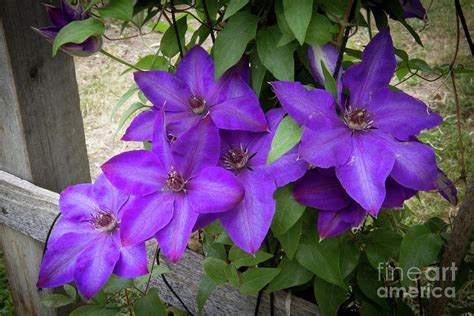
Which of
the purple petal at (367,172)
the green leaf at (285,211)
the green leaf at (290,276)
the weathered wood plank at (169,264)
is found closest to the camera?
the purple petal at (367,172)

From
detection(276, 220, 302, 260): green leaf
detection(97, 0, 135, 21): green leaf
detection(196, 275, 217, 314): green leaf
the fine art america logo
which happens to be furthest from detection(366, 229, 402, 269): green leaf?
detection(97, 0, 135, 21): green leaf

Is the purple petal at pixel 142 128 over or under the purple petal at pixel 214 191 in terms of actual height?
over

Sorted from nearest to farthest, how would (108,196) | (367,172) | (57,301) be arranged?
(367,172) → (108,196) → (57,301)

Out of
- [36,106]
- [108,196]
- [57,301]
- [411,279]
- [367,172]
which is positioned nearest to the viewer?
[367,172]

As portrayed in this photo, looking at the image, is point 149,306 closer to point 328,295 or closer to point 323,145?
point 328,295

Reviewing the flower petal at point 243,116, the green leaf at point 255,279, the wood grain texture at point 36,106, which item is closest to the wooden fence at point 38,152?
the wood grain texture at point 36,106

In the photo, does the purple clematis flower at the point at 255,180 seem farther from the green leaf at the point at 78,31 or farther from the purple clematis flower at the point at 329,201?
the green leaf at the point at 78,31

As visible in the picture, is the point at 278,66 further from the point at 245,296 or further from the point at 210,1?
the point at 245,296

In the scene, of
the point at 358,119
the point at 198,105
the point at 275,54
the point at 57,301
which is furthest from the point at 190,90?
the point at 57,301

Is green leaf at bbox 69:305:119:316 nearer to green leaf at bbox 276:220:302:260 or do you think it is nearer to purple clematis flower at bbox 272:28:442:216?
green leaf at bbox 276:220:302:260
